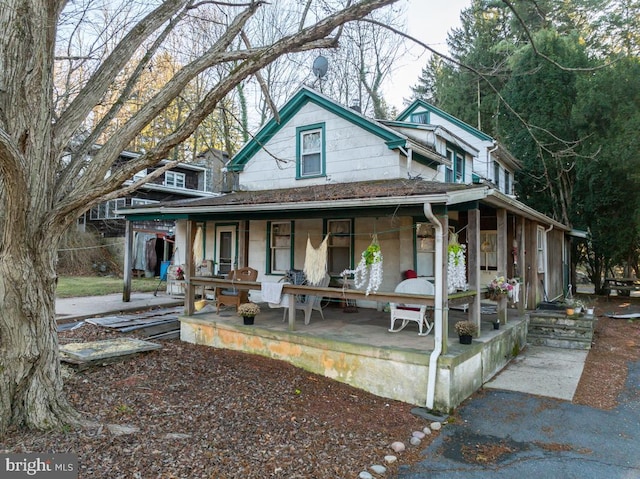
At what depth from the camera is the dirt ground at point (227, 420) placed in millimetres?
3641

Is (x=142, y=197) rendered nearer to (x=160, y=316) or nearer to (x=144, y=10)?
(x=160, y=316)

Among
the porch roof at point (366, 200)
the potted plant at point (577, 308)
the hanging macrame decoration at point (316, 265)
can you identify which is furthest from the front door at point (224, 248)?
the potted plant at point (577, 308)

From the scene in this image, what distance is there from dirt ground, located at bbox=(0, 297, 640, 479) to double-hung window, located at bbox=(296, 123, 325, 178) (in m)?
5.47

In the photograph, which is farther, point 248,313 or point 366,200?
point 248,313

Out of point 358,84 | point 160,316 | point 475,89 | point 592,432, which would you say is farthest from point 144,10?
point 475,89

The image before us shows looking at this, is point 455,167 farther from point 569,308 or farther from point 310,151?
point 569,308

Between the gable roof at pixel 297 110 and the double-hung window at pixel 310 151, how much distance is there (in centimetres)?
58

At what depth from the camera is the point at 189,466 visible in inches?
139

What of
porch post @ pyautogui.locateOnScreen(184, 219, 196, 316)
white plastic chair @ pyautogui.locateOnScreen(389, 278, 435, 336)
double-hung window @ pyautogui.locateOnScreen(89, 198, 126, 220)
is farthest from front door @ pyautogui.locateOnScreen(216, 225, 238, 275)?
double-hung window @ pyautogui.locateOnScreen(89, 198, 126, 220)

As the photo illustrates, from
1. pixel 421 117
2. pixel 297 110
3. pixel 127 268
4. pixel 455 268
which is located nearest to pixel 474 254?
pixel 455 268

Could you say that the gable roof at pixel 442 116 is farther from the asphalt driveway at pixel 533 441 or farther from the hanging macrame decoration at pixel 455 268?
the asphalt driveway at pixel 533 441

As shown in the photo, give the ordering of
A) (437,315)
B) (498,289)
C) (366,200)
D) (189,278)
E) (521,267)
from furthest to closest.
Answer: (521,267), (189,278), (498,289), (366,200), (437,315)

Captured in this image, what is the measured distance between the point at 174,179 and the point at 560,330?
23.8 meters

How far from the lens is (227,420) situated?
464 cm
